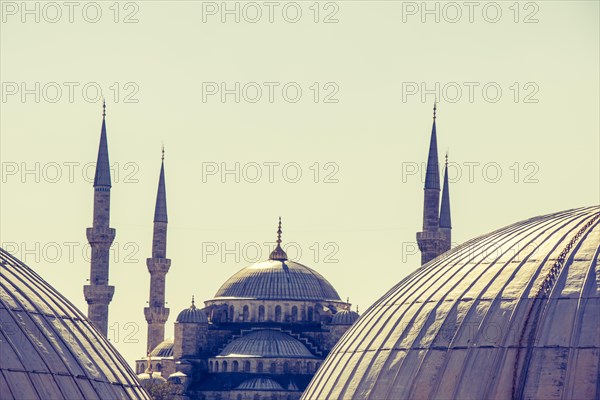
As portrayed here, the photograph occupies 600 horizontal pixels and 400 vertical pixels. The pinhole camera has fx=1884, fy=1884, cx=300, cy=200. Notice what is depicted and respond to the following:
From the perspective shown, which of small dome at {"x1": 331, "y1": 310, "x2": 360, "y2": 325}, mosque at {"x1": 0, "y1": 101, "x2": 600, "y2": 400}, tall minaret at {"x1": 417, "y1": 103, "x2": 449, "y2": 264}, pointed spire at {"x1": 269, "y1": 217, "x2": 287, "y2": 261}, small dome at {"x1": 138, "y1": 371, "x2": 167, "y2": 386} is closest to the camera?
mosque at {"x1": 0, "y1": 101, "x2": 600, "y2": 400}

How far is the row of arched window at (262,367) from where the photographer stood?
107875 millimetres

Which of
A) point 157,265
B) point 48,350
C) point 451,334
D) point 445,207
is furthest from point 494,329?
point 157,265

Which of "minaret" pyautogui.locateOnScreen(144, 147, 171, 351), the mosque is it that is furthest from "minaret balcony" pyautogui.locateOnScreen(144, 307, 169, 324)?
the mosque

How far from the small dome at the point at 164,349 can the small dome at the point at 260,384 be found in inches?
249

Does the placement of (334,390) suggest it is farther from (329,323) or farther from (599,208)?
(329,323)

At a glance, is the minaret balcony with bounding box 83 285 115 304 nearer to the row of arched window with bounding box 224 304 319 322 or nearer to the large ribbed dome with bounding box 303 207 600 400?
the row of arched window with bounding box 224 304 319 322

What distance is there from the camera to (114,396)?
37250mm

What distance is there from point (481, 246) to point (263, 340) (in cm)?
7005

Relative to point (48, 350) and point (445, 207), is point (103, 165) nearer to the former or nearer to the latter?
point (445, 207)

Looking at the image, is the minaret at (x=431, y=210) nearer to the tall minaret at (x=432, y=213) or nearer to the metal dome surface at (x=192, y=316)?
the tall minaret at (x=432, y=213)

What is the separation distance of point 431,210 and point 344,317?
2609 centimetres

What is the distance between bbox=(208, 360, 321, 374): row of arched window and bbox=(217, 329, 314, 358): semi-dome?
1.69 ft

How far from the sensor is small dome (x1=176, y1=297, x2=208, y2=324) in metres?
109

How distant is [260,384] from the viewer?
106 meters
